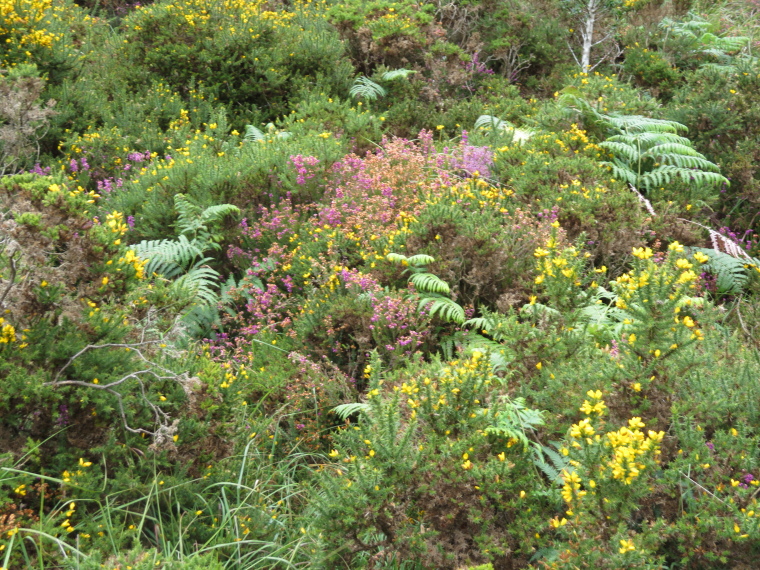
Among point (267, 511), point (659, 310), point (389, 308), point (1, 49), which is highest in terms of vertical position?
point (659, 310)

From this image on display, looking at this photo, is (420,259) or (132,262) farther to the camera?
(420,259)

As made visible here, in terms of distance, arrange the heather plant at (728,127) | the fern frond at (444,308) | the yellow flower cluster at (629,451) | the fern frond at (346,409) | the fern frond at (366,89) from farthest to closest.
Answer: the fern frond at (366,89), the heather plant at (728,127), the fern frond at (444,308), the fern frond at (346,409), the yellow flower cluster at (629,451)

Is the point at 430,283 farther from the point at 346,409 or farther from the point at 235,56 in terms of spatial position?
the point at 235,56

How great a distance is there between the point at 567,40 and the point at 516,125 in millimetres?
2907

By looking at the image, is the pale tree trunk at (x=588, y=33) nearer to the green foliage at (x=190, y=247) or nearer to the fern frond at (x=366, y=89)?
the fern frond at (x=366, y=89)

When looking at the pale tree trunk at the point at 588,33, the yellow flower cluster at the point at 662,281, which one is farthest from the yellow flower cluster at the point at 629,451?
the pale tree trunk at the point at 588,33

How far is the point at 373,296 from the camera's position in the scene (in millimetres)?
4219

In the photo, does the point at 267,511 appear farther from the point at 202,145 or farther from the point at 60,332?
the point at 202,145

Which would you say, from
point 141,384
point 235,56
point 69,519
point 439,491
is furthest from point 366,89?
point 69,519

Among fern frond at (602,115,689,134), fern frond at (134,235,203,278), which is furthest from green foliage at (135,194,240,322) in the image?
fern frond at (602,115,689,134)

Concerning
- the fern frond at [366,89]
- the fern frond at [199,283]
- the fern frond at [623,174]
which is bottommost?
the fern frond at [199,283]

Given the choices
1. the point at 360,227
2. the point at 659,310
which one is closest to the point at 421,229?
the point at 360,227

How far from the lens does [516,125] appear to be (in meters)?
7.45

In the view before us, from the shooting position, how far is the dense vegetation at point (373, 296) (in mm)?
2594
